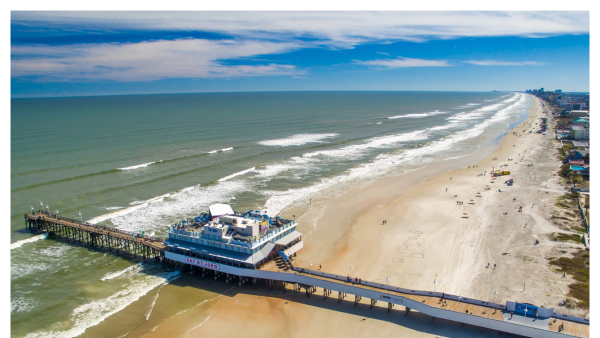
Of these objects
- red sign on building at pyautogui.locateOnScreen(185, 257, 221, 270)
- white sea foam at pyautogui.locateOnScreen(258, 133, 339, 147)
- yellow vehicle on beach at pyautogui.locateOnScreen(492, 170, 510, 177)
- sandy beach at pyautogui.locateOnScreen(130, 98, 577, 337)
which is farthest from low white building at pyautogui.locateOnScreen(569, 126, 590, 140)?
red sign on building at pyautogui.locateOnScreen(185, 257, 221, 270)

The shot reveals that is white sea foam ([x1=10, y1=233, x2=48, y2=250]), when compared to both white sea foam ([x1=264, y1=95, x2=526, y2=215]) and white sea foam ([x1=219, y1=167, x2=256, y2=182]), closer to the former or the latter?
white sea foam ([x1=219, y1=167, x2=256, y2=182])

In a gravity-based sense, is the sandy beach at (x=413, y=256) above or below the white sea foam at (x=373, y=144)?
below

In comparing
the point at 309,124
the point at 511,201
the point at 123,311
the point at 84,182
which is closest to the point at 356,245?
the point at 123,311

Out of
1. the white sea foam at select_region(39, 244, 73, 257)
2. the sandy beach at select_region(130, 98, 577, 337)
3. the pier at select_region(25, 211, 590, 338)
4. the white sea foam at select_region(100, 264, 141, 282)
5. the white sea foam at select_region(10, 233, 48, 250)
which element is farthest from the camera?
the white sea foam at select_region(10, 233, 48, 250)

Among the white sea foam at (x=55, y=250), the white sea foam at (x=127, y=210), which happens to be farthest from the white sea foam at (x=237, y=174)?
the white sea foam at (x=55, y=250)

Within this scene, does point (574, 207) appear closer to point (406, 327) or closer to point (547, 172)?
point (547, 172)

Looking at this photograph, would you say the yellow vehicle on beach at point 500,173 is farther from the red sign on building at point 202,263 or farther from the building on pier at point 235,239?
the red sign on building at point 202,263
